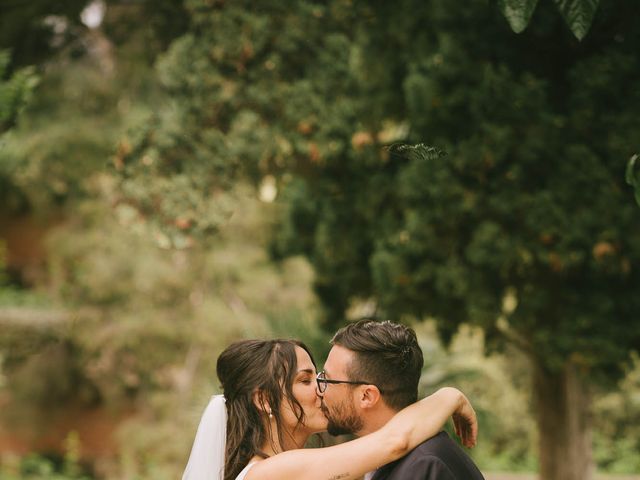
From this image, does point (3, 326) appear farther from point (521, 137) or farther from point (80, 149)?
point (521, 137)

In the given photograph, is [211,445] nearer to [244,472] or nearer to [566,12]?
[244,472]

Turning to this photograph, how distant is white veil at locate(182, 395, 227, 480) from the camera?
300 centimetres

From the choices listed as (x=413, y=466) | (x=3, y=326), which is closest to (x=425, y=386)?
(x=413, y=466)

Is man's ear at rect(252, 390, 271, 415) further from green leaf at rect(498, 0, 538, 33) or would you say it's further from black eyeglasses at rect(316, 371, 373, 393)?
green leaf at rect(498, 0, 538, 33)

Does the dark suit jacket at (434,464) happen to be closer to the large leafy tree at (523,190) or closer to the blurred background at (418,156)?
the blurred background at (418,156)

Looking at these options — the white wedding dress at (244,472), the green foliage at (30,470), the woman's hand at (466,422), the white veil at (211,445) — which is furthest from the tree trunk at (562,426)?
the green foliage at (30,470)

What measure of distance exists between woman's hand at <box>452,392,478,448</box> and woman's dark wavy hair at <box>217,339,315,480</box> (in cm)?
54

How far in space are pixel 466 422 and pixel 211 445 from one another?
0.95 metres

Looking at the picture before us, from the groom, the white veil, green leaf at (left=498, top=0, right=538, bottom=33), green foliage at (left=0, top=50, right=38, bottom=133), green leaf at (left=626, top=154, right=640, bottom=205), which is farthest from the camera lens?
green foliage at (left=0, top=50, right=38, bottom=133)

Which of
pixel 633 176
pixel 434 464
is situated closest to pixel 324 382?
pixel 434 464

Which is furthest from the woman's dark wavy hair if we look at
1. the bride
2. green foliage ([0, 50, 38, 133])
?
green foliage ([0, 50, 38, 133])

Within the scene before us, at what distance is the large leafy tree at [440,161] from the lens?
569 centimetres

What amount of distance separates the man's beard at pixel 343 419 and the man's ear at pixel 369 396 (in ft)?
0.16

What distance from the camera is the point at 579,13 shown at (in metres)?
2.40
